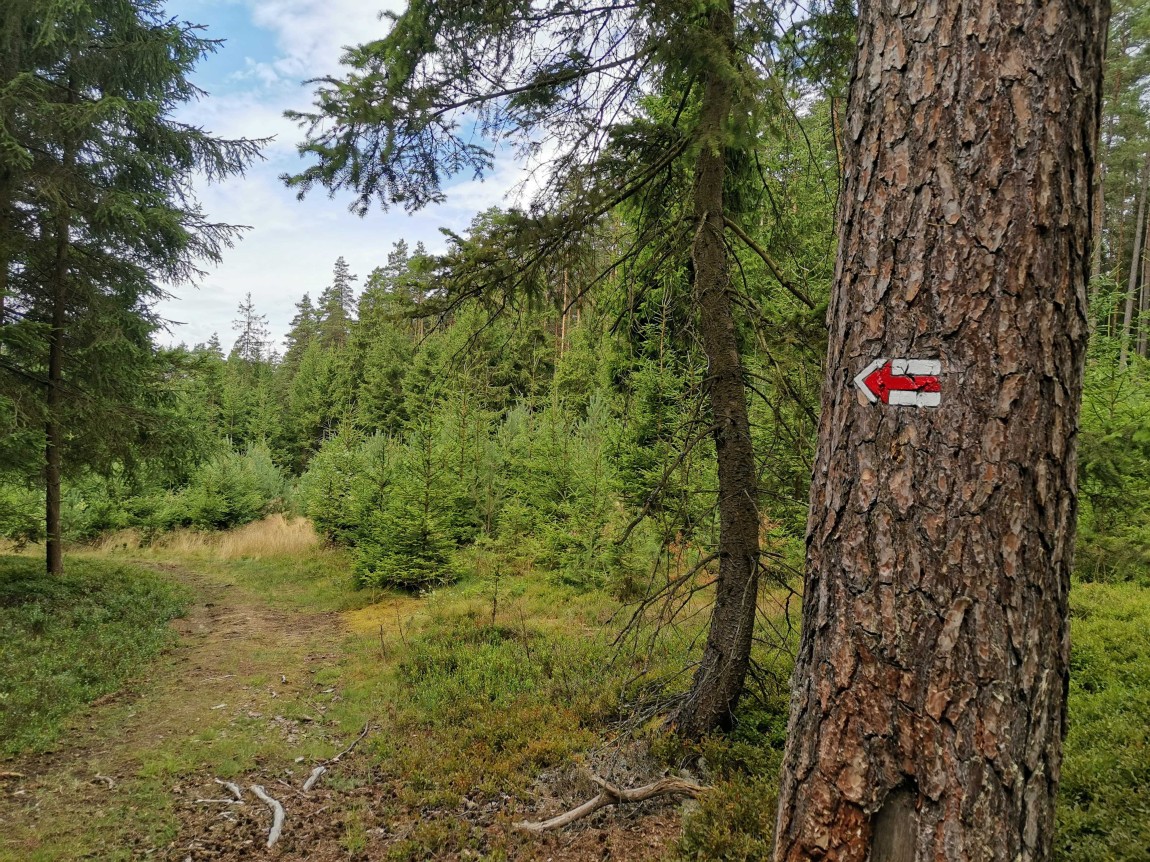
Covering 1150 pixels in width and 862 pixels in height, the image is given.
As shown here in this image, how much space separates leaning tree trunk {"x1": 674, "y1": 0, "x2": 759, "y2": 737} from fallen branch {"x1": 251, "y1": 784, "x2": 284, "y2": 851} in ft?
11.2

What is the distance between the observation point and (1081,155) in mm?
1703

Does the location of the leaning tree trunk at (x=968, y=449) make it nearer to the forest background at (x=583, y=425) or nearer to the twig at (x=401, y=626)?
the forest background at (x=583, y=425)

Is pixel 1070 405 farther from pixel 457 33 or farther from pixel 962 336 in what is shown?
pixel 457 33

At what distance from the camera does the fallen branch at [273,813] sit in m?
4.33

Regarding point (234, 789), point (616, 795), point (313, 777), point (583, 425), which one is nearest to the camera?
point (616, 795)

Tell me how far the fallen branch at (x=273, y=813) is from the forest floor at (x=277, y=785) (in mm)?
45

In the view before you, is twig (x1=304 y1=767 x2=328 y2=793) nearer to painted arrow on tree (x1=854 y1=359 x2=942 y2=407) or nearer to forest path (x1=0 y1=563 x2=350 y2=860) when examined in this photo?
forest path (x1=0 y1=563 x2=350 y2=860)

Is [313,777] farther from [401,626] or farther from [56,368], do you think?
[56,368]

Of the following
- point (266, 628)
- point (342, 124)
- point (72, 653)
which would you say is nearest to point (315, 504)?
point (266, 628)

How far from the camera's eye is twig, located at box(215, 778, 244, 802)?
4887mm

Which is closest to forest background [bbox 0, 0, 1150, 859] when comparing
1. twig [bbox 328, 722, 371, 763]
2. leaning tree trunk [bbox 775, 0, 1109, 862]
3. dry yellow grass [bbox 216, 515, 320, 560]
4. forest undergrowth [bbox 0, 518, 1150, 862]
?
forest undergrowth [bbox 0, 518, 1150, 862]

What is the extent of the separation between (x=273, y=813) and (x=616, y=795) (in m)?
2.93

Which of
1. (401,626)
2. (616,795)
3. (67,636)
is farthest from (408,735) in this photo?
(67,636)

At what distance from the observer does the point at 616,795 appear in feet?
12.3
